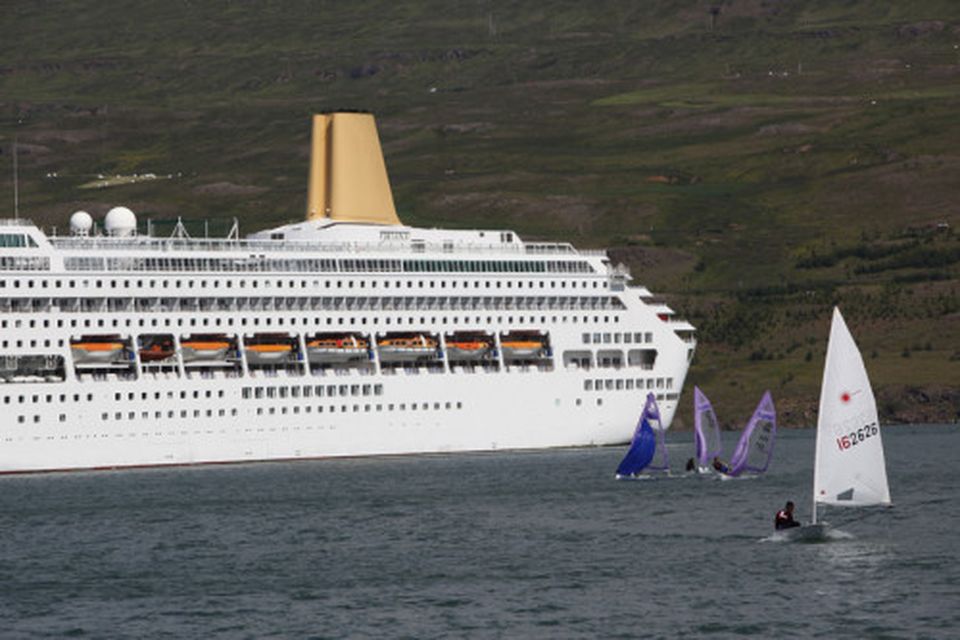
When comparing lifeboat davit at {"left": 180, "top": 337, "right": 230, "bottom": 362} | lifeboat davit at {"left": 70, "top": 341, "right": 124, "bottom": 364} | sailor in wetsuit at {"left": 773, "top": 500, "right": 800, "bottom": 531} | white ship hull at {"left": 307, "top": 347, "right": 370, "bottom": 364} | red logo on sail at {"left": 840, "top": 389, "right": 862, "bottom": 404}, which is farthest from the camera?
white ship hull at {"left": 307, "top": 347, "right": 370, "bottom": 364}

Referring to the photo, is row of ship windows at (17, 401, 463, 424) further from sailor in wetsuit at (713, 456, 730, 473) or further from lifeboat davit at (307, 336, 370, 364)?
sailor in wetsuit at (713, 456, 730, 473)

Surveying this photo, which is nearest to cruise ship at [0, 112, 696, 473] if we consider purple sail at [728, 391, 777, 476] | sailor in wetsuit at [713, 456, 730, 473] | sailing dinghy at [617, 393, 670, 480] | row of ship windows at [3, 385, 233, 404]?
row of ship windows at [3, 385, 233, 404]

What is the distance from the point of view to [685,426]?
160 metres

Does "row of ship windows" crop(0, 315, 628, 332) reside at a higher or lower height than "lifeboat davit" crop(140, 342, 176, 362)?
higher

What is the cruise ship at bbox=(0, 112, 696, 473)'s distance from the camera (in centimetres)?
10125

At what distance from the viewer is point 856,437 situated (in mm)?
62781

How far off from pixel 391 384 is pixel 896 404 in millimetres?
55941

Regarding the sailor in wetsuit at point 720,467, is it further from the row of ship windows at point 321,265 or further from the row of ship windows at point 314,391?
the row of ship windows at point 321,265

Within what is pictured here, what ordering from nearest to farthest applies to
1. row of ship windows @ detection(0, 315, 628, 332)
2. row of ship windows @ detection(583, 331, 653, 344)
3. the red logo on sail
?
the red logo on sail
row of ship windows @ detection(0, 315, 628, 332)
row of ship windows @ detection(583, 331, 653, 344)

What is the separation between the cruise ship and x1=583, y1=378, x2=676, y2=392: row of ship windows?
101mm

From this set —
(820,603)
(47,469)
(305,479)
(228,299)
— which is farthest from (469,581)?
(228,299)

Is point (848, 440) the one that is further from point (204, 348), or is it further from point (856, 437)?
point (204, 348)

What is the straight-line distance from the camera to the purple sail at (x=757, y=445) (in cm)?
9212

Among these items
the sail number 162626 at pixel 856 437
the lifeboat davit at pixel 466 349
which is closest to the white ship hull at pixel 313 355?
the lifeboat davit at pixel 466 349
